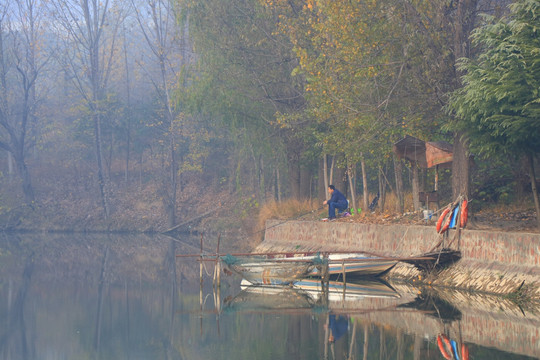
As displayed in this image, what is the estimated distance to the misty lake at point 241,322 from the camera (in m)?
12.3

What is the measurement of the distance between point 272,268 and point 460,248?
5.35m

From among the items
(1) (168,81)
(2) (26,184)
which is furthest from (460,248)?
(2) (26,184)

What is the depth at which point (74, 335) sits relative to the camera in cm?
1434

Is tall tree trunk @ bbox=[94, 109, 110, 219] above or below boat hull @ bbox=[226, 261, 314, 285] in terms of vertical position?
above

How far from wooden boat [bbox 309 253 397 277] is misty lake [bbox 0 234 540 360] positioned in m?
0.47

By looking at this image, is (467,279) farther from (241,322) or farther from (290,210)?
(290,210)

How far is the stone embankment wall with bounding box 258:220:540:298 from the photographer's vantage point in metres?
16.5

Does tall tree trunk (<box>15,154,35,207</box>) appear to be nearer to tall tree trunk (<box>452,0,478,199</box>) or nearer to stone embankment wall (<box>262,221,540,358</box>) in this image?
stone embankment wall (<box>262,221,540,358</box>)

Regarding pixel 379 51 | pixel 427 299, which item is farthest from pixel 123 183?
pixel 427 299

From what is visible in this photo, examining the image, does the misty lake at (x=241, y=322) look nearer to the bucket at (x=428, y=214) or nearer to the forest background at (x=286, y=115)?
the bucket at (x=428, y=214)

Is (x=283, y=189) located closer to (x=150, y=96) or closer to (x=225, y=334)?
(x=150, y=96)

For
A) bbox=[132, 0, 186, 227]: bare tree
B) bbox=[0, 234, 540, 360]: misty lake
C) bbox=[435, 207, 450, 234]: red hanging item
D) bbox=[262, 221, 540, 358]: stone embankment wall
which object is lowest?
bbox=[0, 234, 540, 360]: misty lake

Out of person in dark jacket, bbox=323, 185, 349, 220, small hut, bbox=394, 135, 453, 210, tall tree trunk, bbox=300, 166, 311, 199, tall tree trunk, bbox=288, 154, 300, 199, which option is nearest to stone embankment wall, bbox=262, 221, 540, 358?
person in dark jacket, bbox=323, 185, 349, 220

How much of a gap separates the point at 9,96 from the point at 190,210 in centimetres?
1800
